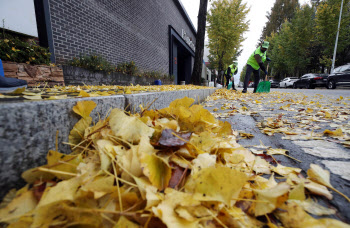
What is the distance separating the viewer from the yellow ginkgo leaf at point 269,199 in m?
0.53

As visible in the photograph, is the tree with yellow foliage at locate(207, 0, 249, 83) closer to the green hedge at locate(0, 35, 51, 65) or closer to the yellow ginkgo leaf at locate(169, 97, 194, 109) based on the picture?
the green hedge at locate(0, 35, 51, 65)

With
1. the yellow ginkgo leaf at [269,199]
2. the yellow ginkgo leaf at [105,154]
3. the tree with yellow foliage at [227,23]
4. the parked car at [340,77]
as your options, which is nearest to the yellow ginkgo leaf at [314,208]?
the yellow ginkgo leaf at [269,199]

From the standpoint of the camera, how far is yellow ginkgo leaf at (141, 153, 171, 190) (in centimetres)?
55

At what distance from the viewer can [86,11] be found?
4.86m

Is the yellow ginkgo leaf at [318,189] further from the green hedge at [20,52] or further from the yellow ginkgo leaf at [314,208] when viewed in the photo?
the green hedge at [20,52]

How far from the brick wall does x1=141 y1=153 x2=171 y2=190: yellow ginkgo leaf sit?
470 centimetres

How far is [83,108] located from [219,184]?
693 mm

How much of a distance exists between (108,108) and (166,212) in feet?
2.44

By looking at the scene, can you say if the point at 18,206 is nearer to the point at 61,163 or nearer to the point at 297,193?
the point at 61,163

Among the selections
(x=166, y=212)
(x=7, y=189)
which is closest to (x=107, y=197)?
(x=166, y=212)

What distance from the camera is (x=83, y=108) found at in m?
0.79

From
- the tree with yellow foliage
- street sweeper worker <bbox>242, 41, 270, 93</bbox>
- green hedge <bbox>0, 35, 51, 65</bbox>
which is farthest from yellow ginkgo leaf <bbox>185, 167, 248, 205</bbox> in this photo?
the tree with yellow foliage

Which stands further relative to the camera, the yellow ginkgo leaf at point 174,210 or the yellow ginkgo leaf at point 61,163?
the yellow ginkgo leaf at point 61,163

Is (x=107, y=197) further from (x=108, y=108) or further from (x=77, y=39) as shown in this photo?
(x=77, y=39)
